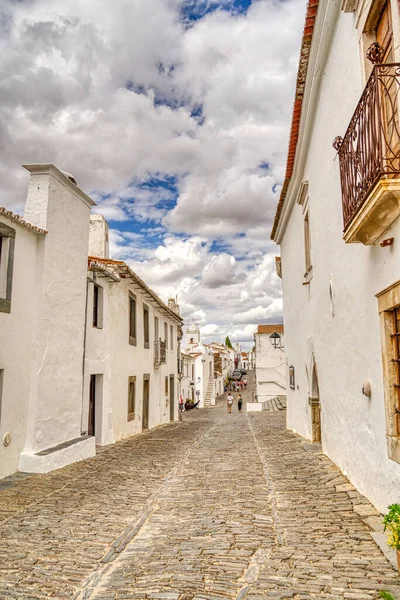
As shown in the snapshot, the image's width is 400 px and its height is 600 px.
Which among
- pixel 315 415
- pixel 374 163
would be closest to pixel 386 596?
pixel 374 163

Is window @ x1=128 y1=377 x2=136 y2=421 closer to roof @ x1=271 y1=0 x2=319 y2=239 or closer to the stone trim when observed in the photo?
the stone trim

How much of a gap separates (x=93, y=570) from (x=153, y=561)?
56 centimetres

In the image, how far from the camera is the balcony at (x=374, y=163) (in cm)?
388

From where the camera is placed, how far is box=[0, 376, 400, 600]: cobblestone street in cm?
381

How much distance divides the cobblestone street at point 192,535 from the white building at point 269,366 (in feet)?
85.4

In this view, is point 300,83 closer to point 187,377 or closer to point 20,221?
point 20,221

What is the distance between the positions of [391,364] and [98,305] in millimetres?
9346

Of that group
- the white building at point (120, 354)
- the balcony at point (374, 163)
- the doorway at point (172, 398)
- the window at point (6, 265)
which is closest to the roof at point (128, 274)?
the white building at point (120, 354)

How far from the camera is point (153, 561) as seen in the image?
14.4ft

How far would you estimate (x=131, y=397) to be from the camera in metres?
15.8

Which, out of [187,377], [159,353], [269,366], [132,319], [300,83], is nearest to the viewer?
[300,83]

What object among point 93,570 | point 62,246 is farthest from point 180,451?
point 93,570

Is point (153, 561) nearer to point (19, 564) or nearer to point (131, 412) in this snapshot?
point (19, 564)

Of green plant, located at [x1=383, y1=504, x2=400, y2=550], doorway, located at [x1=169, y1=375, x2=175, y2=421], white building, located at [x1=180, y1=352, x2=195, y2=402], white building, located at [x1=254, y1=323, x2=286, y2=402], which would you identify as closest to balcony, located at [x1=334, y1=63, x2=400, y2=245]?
green plant, located at [x1=383, y1=504, x2=400, y2=550]
